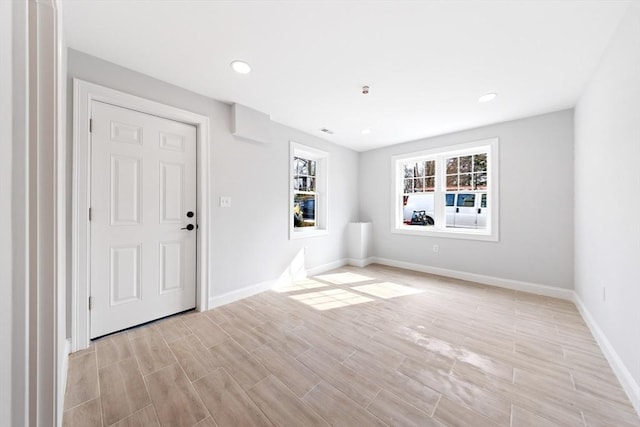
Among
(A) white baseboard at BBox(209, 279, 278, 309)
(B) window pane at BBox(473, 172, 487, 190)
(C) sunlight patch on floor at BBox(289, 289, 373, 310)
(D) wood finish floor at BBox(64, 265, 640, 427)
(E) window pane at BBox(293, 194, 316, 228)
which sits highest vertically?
(B) window pane at BBox(473, 172, 487, 190)

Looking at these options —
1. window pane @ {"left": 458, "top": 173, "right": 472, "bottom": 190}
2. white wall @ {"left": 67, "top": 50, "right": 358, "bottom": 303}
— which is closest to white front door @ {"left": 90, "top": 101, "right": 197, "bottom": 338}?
white wall @ {"left": 67, "top": 50, "right": 358, "bottom": 303}

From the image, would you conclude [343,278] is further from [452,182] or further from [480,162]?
[480,162]

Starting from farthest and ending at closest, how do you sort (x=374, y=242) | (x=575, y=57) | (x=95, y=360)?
(x=374, y=242) < (x=575, y=57) < (x=95, y=360)

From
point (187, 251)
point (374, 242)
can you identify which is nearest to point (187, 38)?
point (187, 251)

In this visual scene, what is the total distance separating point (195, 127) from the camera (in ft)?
8.91

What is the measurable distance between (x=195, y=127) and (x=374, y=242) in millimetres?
3821

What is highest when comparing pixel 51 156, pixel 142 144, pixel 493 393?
pixel 142 144

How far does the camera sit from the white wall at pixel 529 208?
10.2 ft

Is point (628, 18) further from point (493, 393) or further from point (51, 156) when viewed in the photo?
point (51, 156)

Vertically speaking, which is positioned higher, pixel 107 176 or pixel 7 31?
pixel 7 31

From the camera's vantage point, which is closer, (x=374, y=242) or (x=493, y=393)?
(x=493, y=393)

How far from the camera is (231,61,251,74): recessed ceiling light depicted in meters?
2.15

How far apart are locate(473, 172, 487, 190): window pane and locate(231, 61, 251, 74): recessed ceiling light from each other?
3691 mm

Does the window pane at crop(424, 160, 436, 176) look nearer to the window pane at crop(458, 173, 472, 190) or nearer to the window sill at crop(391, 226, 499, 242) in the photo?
the window pane at crop(458, 173, 472, 190)
